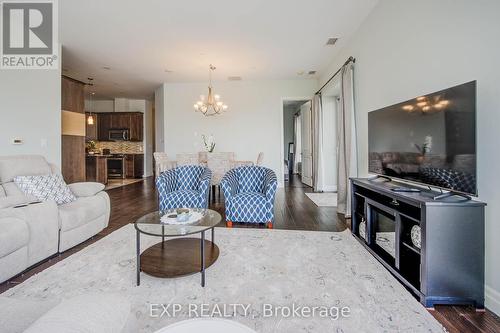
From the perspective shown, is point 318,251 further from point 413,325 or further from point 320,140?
point 320,140

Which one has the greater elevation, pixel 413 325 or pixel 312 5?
pixel 312 5

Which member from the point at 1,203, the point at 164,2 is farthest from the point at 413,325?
the point at 164,2

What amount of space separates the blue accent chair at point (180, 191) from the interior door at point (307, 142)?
3.99 metres

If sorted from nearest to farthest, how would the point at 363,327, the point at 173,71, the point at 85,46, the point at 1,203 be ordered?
the point at 363,327, the point at 1,203, the point at 85,46, the point at 173,71

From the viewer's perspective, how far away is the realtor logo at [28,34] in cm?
A: 331

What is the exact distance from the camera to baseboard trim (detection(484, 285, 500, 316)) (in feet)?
5.19

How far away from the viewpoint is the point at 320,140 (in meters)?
6.05

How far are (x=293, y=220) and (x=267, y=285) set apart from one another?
1.85m

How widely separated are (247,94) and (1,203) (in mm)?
5759

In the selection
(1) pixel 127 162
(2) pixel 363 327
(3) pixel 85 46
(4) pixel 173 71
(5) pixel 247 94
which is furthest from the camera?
(1) pixel 127 162

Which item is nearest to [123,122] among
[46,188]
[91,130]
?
[91,130]

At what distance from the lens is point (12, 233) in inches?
75.4

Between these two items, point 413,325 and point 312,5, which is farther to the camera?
point 312,5

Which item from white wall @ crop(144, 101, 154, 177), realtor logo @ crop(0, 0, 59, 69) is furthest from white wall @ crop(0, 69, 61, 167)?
white wall @ crop(144, 101, 154, 177)
